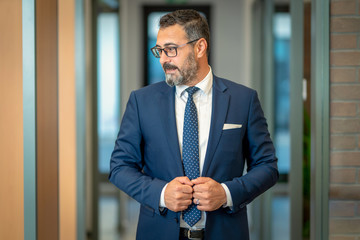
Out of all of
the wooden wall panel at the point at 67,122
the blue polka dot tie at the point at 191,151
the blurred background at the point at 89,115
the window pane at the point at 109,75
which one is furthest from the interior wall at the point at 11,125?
the window pane at the point at 109,75

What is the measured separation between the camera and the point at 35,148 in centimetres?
213

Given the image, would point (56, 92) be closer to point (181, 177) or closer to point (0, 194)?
point (0, 194)

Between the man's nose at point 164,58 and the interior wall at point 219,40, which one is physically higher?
the interior wall at point 219,40

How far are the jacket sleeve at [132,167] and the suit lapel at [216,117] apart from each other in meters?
0.22

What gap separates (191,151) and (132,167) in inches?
9.9

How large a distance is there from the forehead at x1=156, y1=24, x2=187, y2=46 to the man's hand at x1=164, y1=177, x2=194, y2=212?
0.57m

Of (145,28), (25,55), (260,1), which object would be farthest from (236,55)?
(25,55)

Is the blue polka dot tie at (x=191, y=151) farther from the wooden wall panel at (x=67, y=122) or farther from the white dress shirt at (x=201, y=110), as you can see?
the wooden wall panel at (x=67, y=122)

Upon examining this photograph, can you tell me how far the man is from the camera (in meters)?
1.64

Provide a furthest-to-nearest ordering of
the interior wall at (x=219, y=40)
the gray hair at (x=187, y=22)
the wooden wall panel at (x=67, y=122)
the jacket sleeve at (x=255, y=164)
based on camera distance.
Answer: the interior wall at (x=219, y=40)
the wooden wall panel at (x=67, y=122)
the gray hair at (x=187, y=22)
the jacket sleeve at (x=255, y=164)

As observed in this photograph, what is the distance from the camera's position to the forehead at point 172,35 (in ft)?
5.55

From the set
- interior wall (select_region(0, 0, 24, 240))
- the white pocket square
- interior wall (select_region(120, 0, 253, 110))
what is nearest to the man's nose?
the white pocket square

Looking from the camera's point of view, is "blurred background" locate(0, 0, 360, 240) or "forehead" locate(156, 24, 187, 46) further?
"blurred background" locate(0, 0, 360, 240)

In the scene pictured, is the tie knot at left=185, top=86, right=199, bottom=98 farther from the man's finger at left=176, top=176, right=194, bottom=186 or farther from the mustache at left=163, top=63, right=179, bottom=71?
the man's finger at left=176, top=176, right=194, bottom=186
